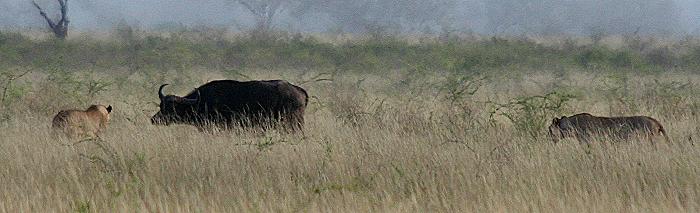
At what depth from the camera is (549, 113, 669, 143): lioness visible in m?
9.28

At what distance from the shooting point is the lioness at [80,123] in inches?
400

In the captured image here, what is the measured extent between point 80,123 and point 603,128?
195 inches

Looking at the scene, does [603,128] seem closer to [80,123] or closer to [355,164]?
[355,164]

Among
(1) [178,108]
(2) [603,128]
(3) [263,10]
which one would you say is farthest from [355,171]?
(3) [263,10]

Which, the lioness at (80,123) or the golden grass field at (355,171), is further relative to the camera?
the lioness at (80,123)

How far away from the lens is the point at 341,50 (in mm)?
31719

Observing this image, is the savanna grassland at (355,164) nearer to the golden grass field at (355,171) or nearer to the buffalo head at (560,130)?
the golden grass field at (355,171)

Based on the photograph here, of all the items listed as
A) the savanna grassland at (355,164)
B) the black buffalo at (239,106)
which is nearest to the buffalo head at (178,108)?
the black buffalo at (239,106)

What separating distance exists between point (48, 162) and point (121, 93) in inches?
359

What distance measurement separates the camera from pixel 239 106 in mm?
11242

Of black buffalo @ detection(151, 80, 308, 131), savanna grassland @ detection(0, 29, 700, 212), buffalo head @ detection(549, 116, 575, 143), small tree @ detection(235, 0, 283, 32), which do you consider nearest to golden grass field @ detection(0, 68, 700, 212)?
savanna grassland @ detection(0, 29, 700, 212)

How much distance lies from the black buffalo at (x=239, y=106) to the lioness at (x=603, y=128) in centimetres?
280

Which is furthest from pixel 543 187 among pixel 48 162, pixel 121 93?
pixel 121 93

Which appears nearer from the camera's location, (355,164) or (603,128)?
(355,164)
